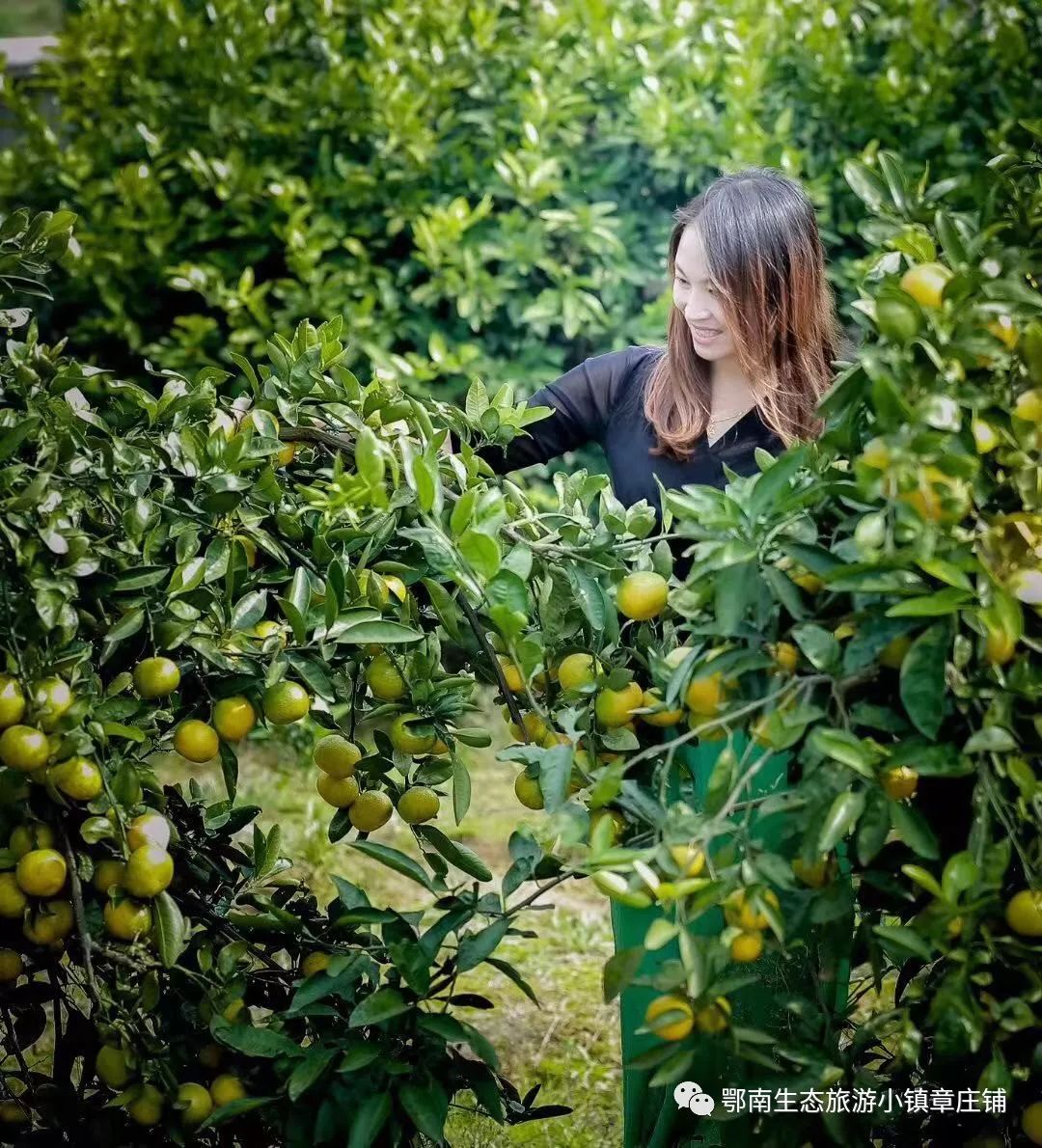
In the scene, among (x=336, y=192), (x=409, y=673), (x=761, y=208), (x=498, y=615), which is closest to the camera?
(x=498, y=615)

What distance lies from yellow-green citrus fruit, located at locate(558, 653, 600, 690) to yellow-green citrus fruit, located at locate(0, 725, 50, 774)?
1.68ft

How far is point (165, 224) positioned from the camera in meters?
3.49

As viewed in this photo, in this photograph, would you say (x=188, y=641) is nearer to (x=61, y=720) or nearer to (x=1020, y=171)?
(x=61, y=720)

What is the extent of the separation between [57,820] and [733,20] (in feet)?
9.47

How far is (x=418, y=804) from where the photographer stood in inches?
56.6

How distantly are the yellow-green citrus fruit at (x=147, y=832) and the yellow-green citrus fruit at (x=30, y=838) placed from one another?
0.29 feet

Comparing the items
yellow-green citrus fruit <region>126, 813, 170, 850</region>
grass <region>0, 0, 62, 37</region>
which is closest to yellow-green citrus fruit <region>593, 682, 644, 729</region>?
yellow-green citrus fruit <region>126, 813, 170, 850</region>

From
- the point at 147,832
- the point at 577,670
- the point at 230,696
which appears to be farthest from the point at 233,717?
the point at 577,670

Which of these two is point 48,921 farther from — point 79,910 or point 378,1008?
point 378,1008

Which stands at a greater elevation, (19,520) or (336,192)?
(19,520)

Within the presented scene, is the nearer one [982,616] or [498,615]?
[982,616]

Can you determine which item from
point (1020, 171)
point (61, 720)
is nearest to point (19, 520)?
point (61, 720)

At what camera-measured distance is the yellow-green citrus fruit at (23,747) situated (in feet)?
3.91

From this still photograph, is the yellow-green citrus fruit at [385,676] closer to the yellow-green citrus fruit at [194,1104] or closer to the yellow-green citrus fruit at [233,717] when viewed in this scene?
the yellow-green citrus fruit at [233,717]
